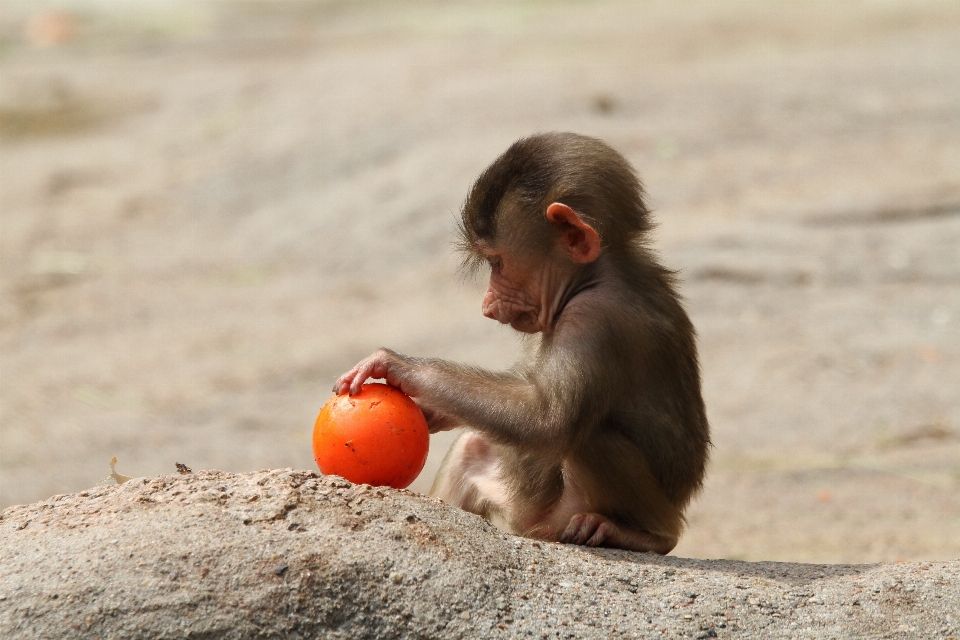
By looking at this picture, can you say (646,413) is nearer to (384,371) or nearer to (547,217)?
(547,217)

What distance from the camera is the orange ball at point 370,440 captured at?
470cm

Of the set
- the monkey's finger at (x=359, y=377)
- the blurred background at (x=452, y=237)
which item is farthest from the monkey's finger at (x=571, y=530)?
the blurred background at (x=452, y=237)

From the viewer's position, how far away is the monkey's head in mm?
5344

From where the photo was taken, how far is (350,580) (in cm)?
391

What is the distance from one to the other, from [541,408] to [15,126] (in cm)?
1621

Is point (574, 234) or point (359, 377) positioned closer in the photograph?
point (359, 377)

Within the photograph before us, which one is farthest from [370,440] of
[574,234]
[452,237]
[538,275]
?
[452,237]

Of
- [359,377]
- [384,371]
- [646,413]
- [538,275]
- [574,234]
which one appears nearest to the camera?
[359,377]

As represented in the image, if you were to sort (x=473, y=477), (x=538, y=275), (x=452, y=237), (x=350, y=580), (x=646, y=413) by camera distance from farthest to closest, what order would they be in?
(x=452, y=237), (x=473, y=477), (x=538, y=275), (x=646, y=413), (x=350, y=580)

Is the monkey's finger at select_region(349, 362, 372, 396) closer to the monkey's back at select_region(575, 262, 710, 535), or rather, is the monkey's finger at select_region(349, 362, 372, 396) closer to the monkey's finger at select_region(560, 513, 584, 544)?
the monkey's back at select_region(575, 262, 710, 535)

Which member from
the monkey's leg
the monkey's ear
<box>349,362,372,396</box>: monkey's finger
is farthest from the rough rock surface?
the monkey's ear

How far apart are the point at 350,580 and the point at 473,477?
6.51 ft

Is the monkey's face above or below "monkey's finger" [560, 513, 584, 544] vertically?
above

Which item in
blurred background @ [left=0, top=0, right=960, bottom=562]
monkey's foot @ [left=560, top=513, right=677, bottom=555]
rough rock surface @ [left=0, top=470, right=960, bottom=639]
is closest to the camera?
rough rock surface @ [left=0, top=470, right=960, bottom=639]
